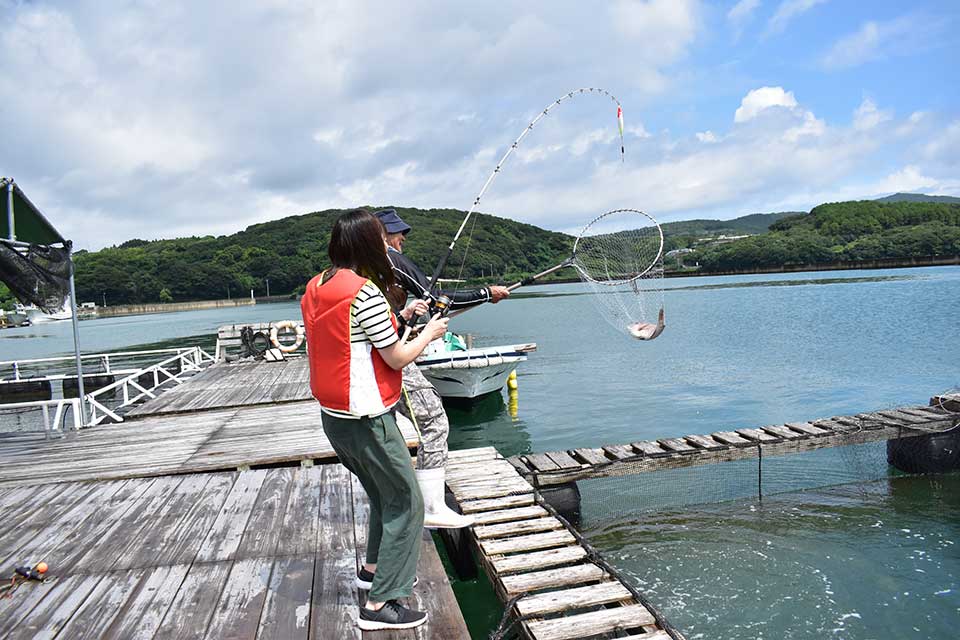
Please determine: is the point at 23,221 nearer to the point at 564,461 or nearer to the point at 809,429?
the point at 564,461

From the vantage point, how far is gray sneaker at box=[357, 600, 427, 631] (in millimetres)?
3338

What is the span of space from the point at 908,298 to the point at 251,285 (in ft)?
351

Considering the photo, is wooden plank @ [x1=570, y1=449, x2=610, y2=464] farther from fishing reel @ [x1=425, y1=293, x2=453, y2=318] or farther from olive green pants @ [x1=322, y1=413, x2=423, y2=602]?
olive green pants @ [x1=322, y1=413, x2=423, y2=602]

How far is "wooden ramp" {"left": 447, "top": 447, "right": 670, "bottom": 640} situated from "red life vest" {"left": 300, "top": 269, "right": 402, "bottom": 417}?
1.96m

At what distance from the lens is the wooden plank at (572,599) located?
13.7ft

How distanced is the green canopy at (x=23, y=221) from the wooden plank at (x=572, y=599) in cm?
989

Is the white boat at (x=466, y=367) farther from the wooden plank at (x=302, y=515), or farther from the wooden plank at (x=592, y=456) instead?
the wooden plank at (x=302, y=515)

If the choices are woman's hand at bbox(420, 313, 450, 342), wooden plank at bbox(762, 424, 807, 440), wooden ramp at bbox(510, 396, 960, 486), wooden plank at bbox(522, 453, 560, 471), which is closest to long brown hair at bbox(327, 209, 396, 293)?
woman's hand at bbox(420, 313, 450, 342)

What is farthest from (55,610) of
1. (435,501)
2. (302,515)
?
(435,501)

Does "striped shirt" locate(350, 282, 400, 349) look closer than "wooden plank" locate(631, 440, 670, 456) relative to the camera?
Yes

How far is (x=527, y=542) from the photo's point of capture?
5344mm

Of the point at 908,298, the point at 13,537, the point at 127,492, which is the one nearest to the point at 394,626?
the point at 13,537

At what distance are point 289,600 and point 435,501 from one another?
1.15m

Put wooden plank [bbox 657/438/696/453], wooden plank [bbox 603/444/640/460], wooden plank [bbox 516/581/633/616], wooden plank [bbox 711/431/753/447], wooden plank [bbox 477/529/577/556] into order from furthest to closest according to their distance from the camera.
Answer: wooden plank [bbox 711/431/753/447] < wooden plank [bbox 657/438/696/453] < wooden plank [bbox 603/444/640/460] < wooden plank [bbox 477/529/577/556] < wooden plank [bbox 516/581/633/616]
